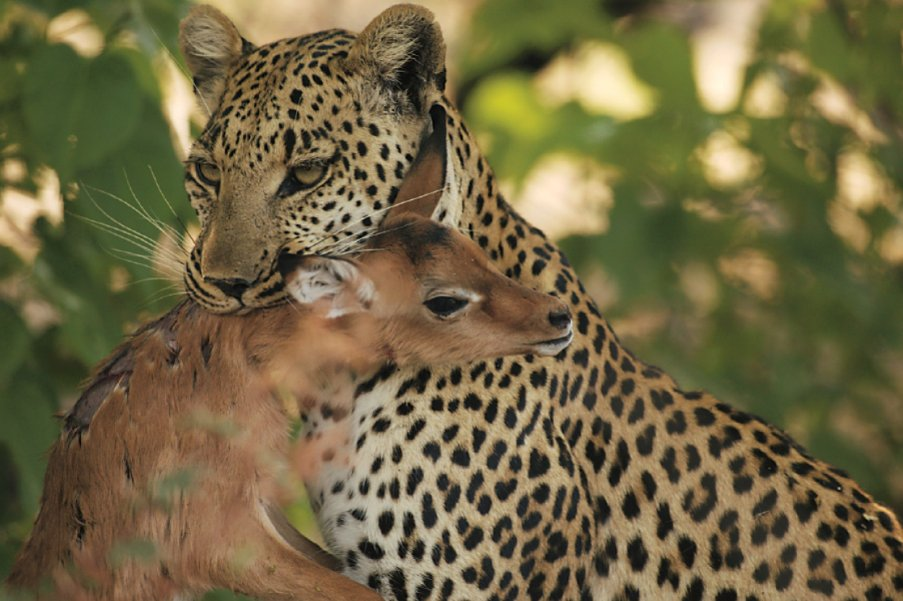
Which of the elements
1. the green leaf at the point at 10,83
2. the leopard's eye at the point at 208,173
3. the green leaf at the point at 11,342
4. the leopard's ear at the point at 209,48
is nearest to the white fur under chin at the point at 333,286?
the leopard's eye at the point at 208,173

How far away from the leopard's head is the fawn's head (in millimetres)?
71

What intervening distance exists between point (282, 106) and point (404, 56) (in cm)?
43

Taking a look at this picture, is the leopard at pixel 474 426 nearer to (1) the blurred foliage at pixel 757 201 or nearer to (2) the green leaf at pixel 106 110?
(2) the green leaf at pixel 106 110

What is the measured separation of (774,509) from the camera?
4832mm

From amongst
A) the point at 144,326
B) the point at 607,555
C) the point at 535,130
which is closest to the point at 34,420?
the point at 144,326

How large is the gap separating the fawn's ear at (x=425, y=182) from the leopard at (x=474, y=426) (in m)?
0.02

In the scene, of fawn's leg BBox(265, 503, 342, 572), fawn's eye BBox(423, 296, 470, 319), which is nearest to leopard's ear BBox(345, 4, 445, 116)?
fawn's eye BBox(423, 296, 470, 319)

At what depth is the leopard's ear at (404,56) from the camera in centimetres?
440

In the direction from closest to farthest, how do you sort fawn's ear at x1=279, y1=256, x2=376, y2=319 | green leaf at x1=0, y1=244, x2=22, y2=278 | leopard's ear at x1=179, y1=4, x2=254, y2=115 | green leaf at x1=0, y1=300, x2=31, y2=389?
fawn's ear at x1=279, y1=256, x2=376, y2=319, leopard's ear at x1=179, y1=4, x2=254, y2=115, green leaf at x1=0, y1=300, x2=31, y2=389, green leaf at x1=0, y1=244, x2=22, y2=278

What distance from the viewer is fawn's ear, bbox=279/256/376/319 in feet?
13.5

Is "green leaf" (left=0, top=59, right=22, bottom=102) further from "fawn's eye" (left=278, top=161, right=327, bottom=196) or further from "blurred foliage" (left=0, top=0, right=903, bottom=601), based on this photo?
"fawn's eye" (left=278, top=161, right=327, bottom=196)

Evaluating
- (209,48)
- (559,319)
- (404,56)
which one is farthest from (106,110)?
(559,319)

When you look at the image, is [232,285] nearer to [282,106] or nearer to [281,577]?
[282,106]

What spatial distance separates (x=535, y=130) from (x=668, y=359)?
165cm
